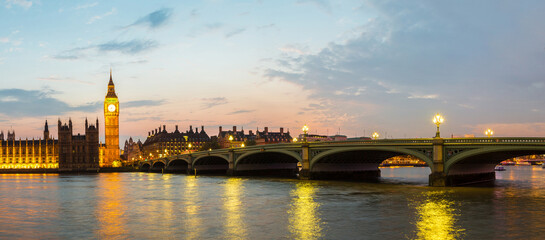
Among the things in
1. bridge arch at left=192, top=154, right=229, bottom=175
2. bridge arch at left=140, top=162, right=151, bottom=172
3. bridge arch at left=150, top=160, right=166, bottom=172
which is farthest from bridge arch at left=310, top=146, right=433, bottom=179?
bridge arch at left=140, top=162, right=151, bottom=172

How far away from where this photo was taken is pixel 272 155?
101438 mm

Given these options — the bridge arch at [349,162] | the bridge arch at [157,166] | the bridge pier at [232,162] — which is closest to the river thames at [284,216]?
the bridge arch at [349,162]

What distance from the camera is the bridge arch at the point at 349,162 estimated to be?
73438 millimetres

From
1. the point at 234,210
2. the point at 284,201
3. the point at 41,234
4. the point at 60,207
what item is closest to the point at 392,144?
the point at 284,201

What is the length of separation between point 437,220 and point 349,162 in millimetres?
55688

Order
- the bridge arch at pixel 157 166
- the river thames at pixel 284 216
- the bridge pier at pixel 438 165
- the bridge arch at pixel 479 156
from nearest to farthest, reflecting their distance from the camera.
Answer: the river thames at pixel 284 216, the bridge arch at pixel 479 156, the bridge pier at pixel 438 165, the bridge arch at pixel 157 166

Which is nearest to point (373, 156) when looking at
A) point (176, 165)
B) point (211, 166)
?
point (211, 166)

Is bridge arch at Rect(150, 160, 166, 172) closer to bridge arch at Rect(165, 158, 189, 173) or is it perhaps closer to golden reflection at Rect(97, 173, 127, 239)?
bridge arch at Rect(165, 158, 189, 173)

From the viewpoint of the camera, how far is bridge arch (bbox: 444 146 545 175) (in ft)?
172

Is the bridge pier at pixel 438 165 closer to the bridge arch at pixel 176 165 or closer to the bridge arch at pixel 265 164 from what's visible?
the bridge arch at pixel 265 164

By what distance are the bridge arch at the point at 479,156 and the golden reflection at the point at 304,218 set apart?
1719 cm

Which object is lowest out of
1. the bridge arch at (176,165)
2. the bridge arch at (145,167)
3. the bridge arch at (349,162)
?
the bridge arch at (145,167)

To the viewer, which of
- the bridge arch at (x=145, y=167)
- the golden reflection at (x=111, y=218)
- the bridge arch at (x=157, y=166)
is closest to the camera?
the golden reflection at (x=111, y=218)

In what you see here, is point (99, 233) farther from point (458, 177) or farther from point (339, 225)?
point (458, 177)
